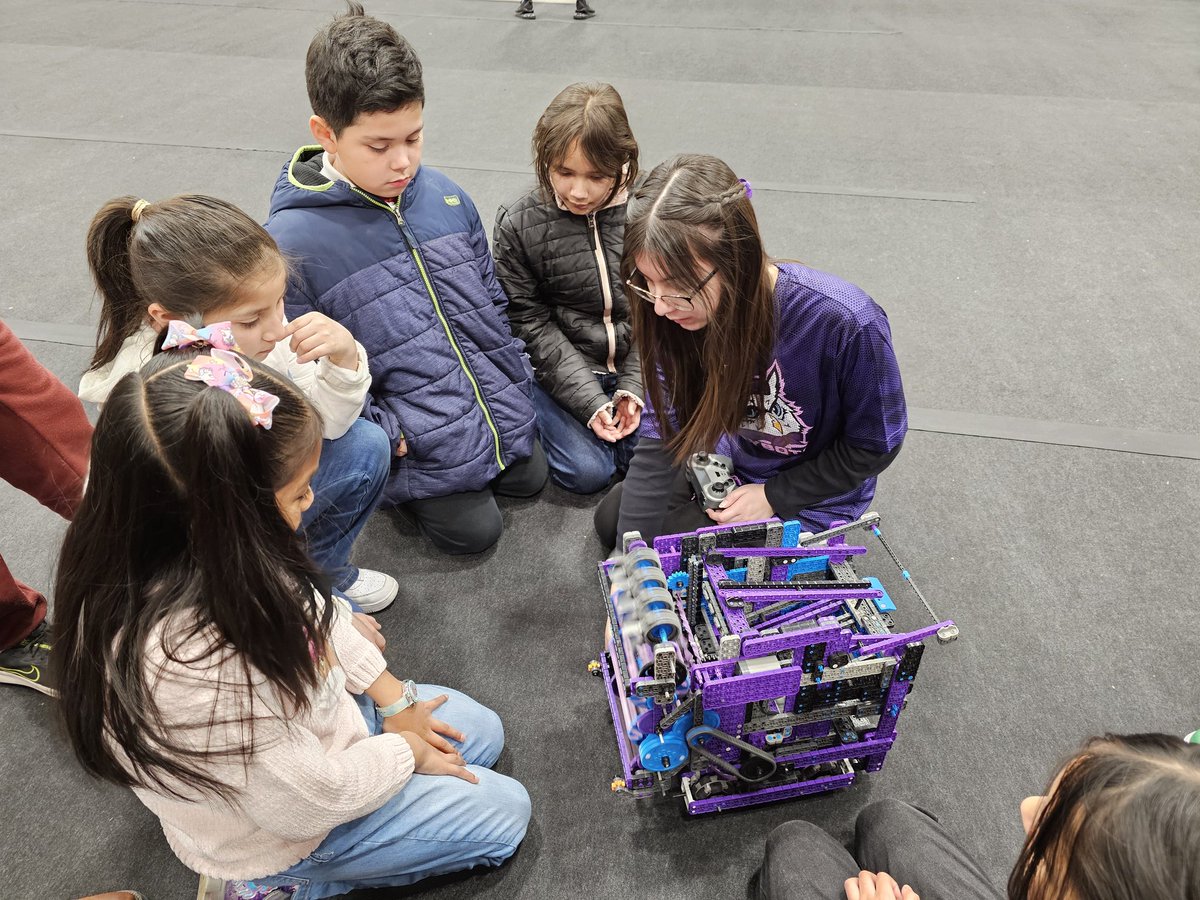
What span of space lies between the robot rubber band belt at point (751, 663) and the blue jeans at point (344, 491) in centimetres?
58

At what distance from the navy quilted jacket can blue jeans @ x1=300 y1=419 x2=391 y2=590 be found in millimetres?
136

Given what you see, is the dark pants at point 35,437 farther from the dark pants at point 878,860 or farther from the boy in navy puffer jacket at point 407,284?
the dark pants at point 878,860

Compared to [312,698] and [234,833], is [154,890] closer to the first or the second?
[234,833]

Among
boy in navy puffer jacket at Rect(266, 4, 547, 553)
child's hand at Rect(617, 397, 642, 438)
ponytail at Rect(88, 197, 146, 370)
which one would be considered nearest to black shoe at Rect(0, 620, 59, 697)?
ponytail at Rect(88, 197, 146, 370)

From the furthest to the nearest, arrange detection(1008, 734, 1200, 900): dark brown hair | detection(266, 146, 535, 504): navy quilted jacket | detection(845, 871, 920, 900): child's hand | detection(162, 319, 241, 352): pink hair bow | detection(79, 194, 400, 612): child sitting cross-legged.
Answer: detection(266, 146, 535, 504): navy quilted jacket
detection(79, 194, 400, 612): child sitting cross-legged
detection(845, 871, 920, 900): child's hand
detection(162, 319, 241, 352): pink hair bow
detection(1008, 734, 1200, 900): dark brown hair

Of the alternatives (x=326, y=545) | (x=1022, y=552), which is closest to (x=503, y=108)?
(x=326, y=545)

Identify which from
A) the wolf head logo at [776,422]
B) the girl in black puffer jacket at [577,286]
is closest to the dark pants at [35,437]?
the girl in black puffer jacket at [577,286]

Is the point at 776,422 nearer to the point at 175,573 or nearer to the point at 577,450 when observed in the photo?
the point at 577,450

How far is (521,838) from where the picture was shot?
4.63ft

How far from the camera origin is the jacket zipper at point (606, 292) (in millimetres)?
1944

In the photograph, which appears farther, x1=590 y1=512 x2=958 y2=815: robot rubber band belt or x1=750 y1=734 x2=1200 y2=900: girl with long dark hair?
x1=590 y1=512 x2=958 y2=815: robot rubber band belt

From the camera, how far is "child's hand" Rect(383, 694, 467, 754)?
1.39 meters

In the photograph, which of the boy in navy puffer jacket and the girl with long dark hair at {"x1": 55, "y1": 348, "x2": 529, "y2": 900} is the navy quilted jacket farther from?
the girl with long dark hair at {"x1": 55, "y1": 348, "x2": 529, "y2": 900}

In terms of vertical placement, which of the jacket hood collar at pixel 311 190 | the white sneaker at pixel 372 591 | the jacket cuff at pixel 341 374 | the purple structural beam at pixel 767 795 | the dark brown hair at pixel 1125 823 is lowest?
the white sneaker at pixel 372 591
